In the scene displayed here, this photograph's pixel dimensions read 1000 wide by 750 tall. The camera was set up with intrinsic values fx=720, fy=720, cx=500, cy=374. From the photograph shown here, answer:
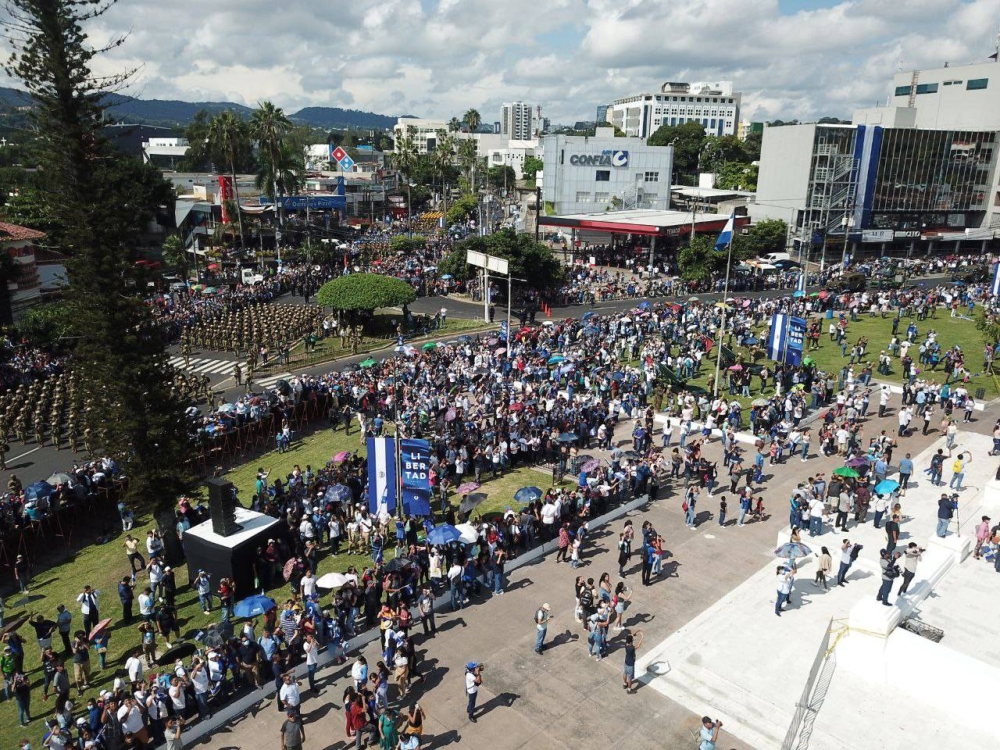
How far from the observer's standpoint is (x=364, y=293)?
1665 inches

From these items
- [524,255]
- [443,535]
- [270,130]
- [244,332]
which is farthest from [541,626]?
[270,130]

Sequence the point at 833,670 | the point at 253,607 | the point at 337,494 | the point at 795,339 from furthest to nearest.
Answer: the point at 795,339, the point at 337,494, the point at 253,607, the point at 833,670

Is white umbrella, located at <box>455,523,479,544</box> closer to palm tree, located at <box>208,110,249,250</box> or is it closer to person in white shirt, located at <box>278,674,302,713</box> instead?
person in white shirt, located at <box>278,674,302,713</box>

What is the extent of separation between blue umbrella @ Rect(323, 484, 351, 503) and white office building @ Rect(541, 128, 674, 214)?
68.0 m

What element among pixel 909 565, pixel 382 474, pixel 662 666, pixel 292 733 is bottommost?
pixel 662 666

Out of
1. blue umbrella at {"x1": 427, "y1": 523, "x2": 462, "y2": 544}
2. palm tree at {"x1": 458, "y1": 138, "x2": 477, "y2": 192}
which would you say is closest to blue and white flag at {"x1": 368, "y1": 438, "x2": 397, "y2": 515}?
blue umbrella at {"x1": 427, "y1": 523, "x2": 462, "y2": 544}

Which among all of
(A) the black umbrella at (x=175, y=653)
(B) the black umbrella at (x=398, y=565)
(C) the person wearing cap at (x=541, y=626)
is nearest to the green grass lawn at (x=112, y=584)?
(A) the black umbrella at (x=175, y=653)

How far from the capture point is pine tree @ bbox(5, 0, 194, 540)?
18.2 meters

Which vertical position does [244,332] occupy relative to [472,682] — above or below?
above

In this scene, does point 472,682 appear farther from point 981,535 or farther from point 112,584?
point 981,535

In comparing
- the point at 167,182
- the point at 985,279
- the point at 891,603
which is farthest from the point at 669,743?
the point at 167,182

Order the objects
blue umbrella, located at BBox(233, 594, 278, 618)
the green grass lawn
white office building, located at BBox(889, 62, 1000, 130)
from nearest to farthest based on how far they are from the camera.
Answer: the green grass lawn
blue umbrella, located at BBox(233, 594, 278, 618)
white office building, located at BBox(889, 62, 1000, 130)

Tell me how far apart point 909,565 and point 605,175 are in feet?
239

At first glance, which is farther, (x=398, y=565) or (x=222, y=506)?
(x=222, y=506)
